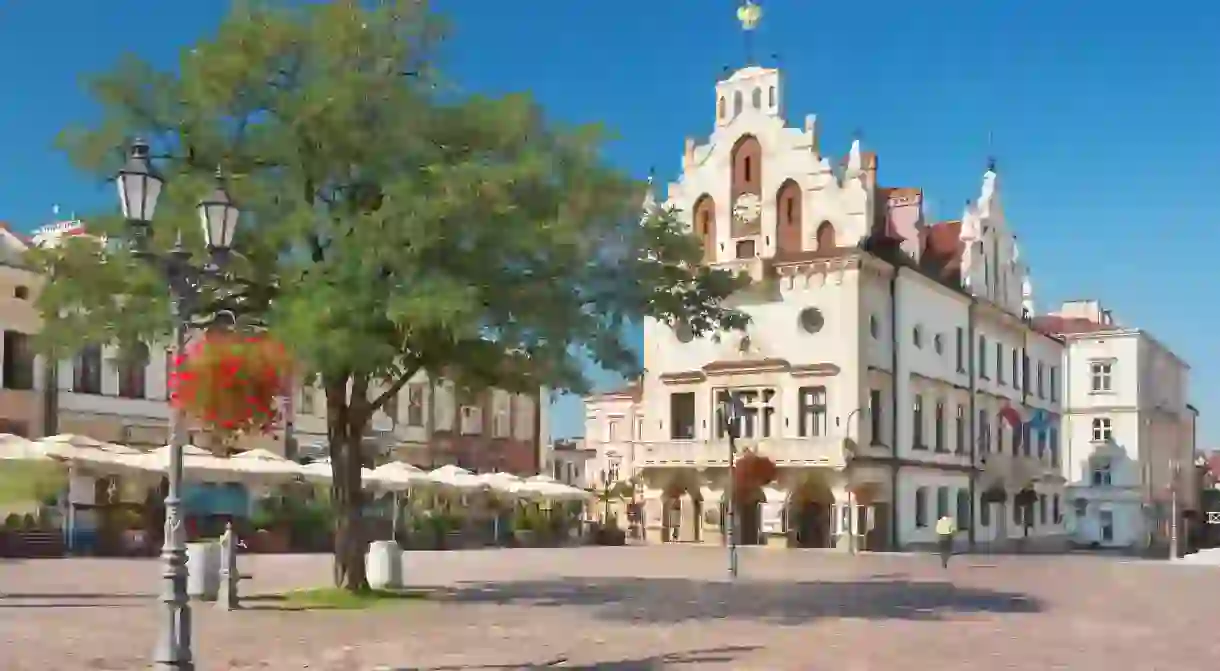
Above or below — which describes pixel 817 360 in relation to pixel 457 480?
above

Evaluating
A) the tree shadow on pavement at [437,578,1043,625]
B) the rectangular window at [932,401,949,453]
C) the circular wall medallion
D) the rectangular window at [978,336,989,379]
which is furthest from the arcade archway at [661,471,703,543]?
the tree shadow on pavement at [437,578,1043,625]

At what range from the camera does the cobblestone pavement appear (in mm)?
15500

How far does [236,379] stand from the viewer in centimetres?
1733

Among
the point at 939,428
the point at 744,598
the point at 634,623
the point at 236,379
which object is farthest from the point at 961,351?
the point at 236,379

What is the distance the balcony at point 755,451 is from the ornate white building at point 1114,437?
3086 cm

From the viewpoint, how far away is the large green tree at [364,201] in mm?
19312

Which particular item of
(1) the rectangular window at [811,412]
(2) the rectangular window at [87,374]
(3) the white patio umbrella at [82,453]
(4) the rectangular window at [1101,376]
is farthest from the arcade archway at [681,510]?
(4) the rectangular window at [1101,376]

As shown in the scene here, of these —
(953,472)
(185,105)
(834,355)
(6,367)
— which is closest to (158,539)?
(6,367)

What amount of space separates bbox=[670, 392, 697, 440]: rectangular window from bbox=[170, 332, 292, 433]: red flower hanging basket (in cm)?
3831

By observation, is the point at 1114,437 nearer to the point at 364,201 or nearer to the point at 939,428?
the point at 939,428

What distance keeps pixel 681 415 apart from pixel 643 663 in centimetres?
4124

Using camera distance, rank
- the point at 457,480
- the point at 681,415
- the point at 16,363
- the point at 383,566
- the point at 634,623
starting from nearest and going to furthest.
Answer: the point at 634,623
the point at 383,566
the point at 16,363
the point at 457,480
the point at 681,415

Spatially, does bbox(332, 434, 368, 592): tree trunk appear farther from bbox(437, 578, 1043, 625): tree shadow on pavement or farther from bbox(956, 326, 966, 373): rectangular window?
bbox(956, 326, 966, 373): rectangular window

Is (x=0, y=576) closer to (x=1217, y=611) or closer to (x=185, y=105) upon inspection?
(x=185, y=105)
